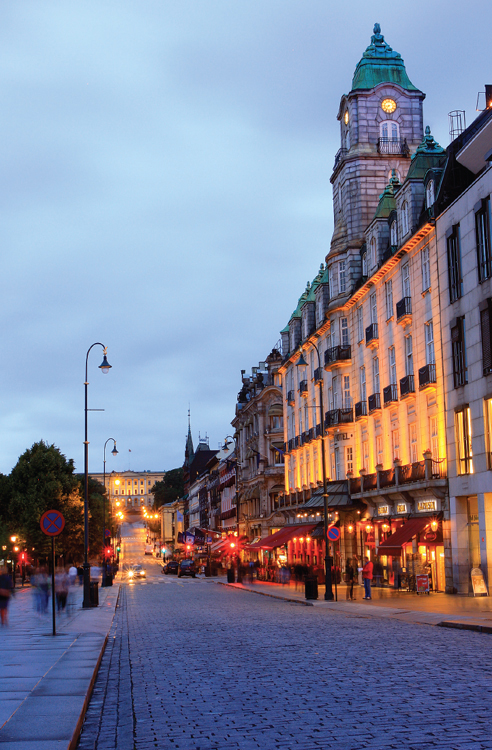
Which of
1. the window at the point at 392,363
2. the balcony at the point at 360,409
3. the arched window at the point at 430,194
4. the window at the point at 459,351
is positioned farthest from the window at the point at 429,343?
the balcony at the point at 360,409

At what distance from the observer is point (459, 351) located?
3366 cm

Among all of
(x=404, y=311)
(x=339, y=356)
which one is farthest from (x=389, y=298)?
(x=339, y=356)

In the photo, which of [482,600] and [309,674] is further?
[482,600]

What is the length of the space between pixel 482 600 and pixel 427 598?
3048mm

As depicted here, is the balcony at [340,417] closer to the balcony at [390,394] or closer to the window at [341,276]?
the balcony at [390,394]

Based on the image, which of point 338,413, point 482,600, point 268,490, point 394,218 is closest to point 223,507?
point 268,490

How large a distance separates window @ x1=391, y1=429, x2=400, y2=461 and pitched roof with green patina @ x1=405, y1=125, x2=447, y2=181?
12106 millimetres

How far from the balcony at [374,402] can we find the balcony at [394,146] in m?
16.2

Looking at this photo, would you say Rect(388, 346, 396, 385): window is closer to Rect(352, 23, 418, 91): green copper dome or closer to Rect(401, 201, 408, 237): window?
Rect(401, 201, 408, 237): window

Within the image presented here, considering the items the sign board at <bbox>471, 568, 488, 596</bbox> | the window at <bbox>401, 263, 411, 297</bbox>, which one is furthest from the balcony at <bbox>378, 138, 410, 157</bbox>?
the sign board at <bbox>471, 568, 488, 596</bbox>

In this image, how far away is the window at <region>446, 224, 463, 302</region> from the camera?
3366 centimetres

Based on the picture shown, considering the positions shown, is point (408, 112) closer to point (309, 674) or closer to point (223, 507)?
point (309, 674)

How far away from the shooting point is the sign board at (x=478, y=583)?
31.2m

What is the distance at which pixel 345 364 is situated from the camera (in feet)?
160
